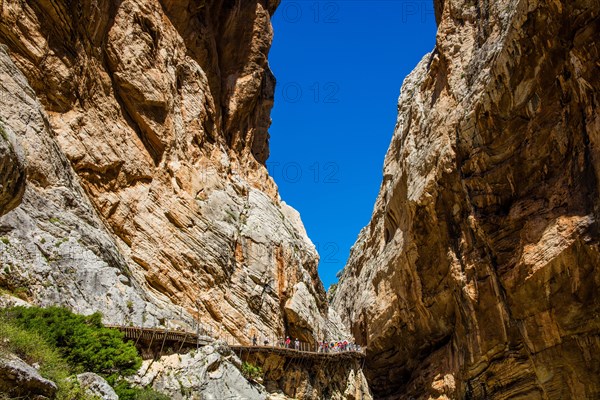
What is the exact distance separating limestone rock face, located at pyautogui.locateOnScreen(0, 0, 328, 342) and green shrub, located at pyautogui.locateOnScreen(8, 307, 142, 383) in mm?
1729

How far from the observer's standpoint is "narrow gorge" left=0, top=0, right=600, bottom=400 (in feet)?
68.3

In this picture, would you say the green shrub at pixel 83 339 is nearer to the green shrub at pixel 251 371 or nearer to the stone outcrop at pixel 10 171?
the stone outcrop at pixel 10 171

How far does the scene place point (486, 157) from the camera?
1211 inches

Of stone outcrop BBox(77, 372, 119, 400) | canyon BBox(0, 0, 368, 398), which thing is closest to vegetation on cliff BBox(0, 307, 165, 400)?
stone outcrop BBox(77, 372, 119, 400)

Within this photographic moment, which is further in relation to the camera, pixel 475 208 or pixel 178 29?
pixel 178 29

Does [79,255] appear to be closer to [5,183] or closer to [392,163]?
[5,183]

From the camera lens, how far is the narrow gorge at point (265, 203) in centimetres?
2081

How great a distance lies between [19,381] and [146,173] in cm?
1978

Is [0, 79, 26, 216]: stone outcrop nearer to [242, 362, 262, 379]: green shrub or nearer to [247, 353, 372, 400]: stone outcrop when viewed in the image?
[242, 362, 262, 379]: green shrub

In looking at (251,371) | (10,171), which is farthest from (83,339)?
(251,371)

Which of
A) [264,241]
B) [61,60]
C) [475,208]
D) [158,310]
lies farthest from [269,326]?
[61,60]

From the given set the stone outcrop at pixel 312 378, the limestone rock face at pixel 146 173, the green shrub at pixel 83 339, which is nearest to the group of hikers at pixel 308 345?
the limestone rock face at pixel 146 173

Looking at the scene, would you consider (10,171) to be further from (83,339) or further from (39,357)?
(83,339)

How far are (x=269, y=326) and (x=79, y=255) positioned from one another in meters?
13.6
